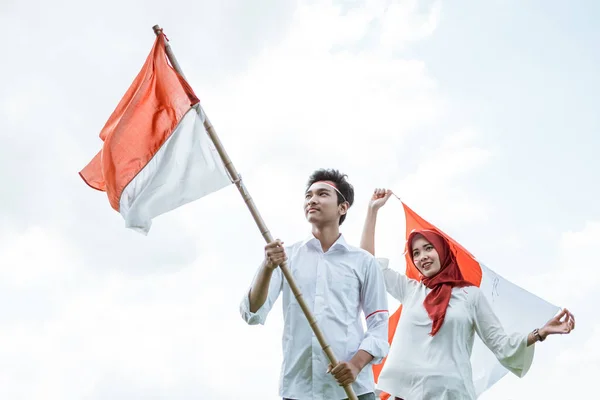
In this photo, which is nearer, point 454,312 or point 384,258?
point 454,312

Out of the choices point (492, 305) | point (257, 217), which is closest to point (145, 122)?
point (257, 217)

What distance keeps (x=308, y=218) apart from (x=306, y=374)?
1.31 m

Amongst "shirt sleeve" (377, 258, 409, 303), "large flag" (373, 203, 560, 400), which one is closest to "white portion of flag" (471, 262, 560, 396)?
"large flag" (373, 203, 560, 400)

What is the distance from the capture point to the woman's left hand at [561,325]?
6.36 meters

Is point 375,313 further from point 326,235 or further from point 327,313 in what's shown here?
point 326,235

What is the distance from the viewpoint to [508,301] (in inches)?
303

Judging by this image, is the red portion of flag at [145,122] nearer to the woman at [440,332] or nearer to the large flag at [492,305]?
the woman at [440,332]

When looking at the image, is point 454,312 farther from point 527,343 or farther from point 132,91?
point 132,91

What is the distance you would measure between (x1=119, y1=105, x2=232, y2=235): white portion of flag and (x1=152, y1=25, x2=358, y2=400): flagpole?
8 cm

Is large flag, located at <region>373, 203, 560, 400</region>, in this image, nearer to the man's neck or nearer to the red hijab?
the red hijab

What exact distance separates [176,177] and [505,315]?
12.3ft

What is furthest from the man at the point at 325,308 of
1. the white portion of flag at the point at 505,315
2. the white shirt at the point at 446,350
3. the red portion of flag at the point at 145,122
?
the white portion of flag at the point at 505,315

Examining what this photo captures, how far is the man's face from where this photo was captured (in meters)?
5.95

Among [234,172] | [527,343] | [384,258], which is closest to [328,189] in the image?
[234,172]
